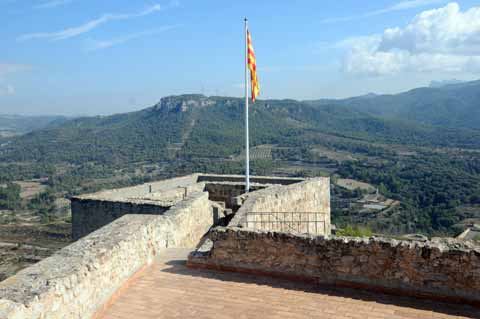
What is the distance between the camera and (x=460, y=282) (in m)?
5.38

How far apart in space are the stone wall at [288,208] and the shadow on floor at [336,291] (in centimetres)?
122

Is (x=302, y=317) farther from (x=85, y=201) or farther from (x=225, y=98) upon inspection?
(x=225, y=98)

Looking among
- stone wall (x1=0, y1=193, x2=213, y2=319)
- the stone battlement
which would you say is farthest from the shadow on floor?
the stone battlement

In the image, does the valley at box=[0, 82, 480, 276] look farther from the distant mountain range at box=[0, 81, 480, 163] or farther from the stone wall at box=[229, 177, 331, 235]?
the stone wall at box=[229, 177, 331, 235]

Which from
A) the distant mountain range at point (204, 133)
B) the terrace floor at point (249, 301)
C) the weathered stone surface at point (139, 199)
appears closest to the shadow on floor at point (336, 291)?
the terrace floor at point (249, 301)

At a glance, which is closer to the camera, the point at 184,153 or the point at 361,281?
the point at 361,281

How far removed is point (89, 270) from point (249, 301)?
2.11 m

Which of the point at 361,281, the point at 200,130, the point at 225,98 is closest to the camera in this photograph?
the point at 361,281

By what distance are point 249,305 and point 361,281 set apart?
5.43ft

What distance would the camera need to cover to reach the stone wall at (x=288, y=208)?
28.7 ft

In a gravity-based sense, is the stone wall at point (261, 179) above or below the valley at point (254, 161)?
above

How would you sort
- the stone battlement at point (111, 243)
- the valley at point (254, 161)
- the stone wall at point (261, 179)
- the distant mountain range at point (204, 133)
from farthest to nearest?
the distant mountain range at point (204, 133) → the valley at point (254, 161) → the stone wall at point (261, 179) → the stone battlement at point (111, 243)

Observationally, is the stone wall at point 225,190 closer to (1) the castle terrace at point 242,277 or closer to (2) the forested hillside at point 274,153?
(1) the castle terrace at point 242,277

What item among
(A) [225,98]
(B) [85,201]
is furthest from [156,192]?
(A) [225,98]
